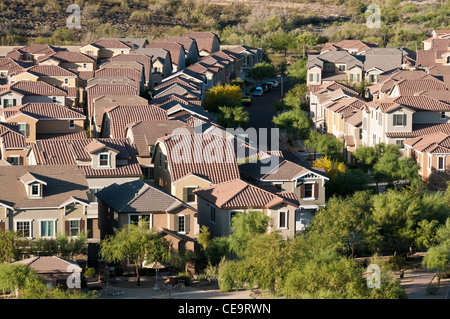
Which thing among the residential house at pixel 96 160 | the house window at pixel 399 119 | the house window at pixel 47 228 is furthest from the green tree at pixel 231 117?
the house window at pixel 47 228

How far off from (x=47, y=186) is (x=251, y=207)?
8.38 metres

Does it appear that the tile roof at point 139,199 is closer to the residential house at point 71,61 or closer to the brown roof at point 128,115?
the brown roof at point 128,115

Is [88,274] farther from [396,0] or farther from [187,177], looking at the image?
[396,0]

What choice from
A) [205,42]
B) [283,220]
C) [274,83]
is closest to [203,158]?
[283,220]

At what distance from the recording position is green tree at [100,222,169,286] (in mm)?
37656

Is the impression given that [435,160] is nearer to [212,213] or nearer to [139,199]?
[212,213]

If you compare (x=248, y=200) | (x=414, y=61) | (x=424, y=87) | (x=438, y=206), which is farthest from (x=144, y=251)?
(x=414, y=61)

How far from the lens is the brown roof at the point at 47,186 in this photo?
39.7 m

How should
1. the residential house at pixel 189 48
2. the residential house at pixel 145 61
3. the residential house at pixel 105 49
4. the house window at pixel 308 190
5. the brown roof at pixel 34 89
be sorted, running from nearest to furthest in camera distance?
the house window at pixel 308 190, the brown roof at pixel 34 89, the residential house at pixel 145 61, the residential house at pixel 105 49, the residential house at pixel 189 48

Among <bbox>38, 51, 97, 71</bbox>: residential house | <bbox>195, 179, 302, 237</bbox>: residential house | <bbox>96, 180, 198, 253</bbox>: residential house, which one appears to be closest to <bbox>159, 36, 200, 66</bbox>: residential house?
<bbox>38, 51, 97, 71</bbox>: residential house

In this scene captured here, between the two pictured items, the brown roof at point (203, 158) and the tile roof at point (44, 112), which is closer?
the brown roof at point (203, 158)

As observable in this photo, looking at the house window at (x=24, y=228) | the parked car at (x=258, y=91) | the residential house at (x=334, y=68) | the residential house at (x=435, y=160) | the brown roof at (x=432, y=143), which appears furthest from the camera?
the parked car at (x=258, y=91)

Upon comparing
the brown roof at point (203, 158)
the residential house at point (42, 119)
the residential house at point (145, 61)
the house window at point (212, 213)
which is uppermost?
the brown roof at point (203, 158)

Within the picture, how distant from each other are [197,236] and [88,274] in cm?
527
